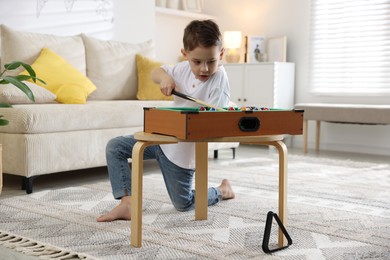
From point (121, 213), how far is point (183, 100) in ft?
1.63

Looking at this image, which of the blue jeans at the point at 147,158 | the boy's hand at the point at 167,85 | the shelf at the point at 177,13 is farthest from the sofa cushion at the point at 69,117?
the shelf at the point at 177,13

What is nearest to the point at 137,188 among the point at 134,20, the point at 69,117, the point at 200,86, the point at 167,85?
the point at 167,85

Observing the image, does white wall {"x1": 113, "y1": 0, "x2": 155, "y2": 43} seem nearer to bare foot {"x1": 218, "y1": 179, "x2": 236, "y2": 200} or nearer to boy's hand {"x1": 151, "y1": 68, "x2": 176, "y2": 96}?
bare foot {"x1": 218, "y1": 179, "x2": 236, "y2": 200}

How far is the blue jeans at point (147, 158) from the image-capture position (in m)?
2.08

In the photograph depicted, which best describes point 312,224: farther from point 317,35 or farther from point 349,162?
point 317,35

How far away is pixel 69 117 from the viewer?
2.82 metres

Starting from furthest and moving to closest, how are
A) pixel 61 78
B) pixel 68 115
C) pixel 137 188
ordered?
pixel 61 78 → pixel 68 115 → pixel 137 188

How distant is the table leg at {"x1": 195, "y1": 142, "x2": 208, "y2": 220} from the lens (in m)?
2.12

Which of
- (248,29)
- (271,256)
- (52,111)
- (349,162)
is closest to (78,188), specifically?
(52,111)

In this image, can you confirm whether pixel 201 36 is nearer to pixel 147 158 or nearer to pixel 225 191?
pixel 147 158

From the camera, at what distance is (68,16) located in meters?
4.09

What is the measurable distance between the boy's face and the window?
3087 millimetres

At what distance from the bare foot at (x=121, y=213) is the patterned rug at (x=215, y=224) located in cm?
3

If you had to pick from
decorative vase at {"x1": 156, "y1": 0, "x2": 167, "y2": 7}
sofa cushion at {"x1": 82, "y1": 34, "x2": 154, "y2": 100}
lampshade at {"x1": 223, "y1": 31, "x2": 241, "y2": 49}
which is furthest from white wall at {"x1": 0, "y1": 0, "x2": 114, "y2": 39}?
lampshade at {"x1": 223, "y1": 31, "x2": 241, "y2": 49}
